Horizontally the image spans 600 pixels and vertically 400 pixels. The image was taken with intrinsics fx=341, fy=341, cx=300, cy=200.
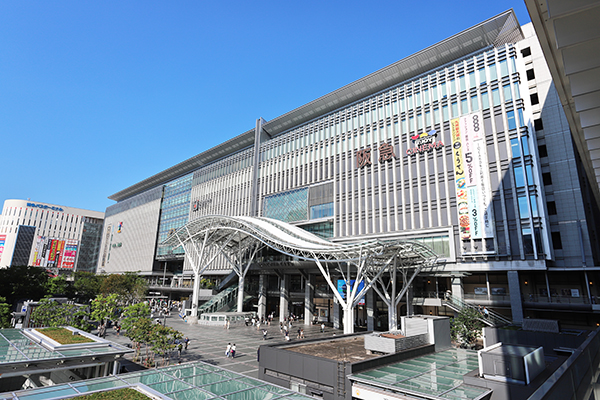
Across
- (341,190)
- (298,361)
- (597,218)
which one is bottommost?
(298,361)

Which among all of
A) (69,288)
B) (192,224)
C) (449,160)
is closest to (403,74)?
(449,160)

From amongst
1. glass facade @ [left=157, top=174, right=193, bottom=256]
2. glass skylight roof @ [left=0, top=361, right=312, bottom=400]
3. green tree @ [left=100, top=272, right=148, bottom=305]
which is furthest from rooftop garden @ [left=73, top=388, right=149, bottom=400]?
glass facade @ [left=157, top=174, right=193, bottom=256]

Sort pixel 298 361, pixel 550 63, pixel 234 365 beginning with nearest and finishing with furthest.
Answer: pixel 550 63
pixel 298 361
pixel 234 365

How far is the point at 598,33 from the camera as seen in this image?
17.1 ft

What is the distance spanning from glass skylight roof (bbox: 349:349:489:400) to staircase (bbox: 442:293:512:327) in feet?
49.8

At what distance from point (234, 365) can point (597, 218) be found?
42.8 metres

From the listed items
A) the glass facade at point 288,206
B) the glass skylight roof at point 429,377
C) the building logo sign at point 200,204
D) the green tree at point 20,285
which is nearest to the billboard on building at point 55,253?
the building logo sign at point 200,204

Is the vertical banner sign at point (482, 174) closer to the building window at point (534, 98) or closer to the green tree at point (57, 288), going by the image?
the building window at point (534, 98)

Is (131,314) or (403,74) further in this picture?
(403,74)

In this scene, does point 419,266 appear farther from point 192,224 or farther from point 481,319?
point 192,224

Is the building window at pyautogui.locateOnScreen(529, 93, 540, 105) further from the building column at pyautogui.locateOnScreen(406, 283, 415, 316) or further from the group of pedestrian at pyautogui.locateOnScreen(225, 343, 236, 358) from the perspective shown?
the group of pedestrian at pyautogui.locateOnScreen(225, 343, 236, 358)

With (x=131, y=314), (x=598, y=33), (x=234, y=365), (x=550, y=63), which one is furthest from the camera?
(x=131, y=314)

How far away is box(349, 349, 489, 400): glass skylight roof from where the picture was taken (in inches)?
484

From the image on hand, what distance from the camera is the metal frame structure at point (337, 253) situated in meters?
33.8
